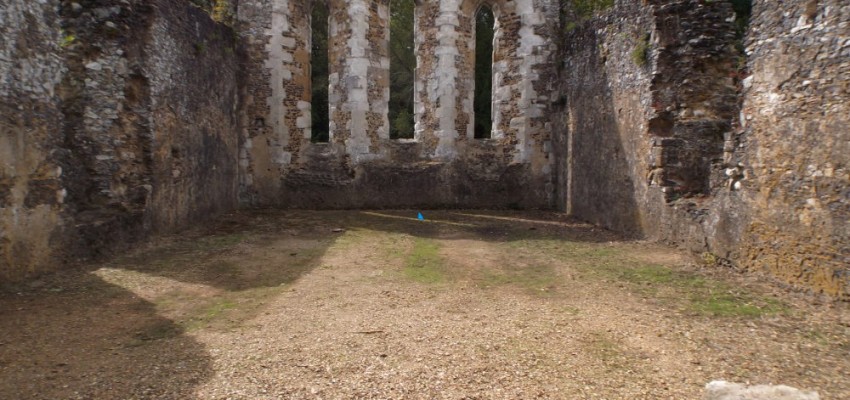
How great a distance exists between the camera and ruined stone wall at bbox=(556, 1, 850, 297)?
12.4 feet

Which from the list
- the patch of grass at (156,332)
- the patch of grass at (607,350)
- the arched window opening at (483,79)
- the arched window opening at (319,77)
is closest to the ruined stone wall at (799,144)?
the patch of grass at (607,350)

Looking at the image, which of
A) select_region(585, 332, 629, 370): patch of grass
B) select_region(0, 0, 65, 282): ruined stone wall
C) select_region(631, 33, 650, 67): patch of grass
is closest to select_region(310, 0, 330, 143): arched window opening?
select_region(631, 33, 650, 67): patch of grass

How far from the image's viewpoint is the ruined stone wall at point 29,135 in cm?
414

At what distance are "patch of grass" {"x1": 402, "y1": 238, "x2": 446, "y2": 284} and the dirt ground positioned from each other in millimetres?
40

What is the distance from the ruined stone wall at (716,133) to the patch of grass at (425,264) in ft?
8.86

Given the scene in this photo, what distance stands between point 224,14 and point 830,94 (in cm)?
963

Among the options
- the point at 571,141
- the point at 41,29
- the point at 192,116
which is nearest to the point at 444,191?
the point at 571,141

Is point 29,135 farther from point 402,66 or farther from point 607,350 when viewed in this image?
point 402,66

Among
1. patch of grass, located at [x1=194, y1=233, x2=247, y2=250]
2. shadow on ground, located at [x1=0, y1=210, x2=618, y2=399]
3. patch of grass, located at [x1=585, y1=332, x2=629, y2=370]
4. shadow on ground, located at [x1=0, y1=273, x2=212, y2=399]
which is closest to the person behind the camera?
shadow on ground, located at [x1=0, y1=273, x2=212, y2=399]

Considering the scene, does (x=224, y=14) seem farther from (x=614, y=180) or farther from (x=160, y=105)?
(x=614, y=180)

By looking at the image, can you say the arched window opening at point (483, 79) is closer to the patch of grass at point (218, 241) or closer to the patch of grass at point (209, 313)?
the patch of grass at point (218, 241)

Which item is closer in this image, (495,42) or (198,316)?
(198,316)

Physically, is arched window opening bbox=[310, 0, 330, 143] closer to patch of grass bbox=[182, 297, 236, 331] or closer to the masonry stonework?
the masonry stonework

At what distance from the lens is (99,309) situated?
12.3 ft
